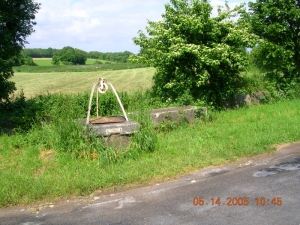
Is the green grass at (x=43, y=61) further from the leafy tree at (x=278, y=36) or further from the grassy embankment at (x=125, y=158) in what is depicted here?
the grassy embankment at (x=125, y=158)

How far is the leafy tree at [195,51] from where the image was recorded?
9.45m

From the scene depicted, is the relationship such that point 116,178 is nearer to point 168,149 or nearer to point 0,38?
point 168,149

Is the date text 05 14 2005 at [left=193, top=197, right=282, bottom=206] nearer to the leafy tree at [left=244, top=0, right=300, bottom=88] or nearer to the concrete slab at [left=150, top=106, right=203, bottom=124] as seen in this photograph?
the concrete slab at [left=150, top=106, right=203, bottom=124]

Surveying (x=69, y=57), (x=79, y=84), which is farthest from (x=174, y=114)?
(x=69, y=57)

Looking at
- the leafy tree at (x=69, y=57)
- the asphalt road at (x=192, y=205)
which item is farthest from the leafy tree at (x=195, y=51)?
the leafy tree at (x=69, y=57)

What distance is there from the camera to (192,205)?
436 cm

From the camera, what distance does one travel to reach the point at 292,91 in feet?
39.8

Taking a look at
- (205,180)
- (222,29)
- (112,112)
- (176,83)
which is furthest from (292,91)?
(205,180)

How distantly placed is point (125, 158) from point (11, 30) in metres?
5.03

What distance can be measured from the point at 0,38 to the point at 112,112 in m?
3.36

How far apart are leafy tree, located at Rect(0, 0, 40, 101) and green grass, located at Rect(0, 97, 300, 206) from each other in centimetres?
223

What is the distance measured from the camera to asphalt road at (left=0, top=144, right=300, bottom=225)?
4000 mm

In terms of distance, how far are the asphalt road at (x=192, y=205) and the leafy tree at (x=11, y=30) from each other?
5.12 meters

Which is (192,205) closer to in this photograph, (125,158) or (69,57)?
(125,158)
